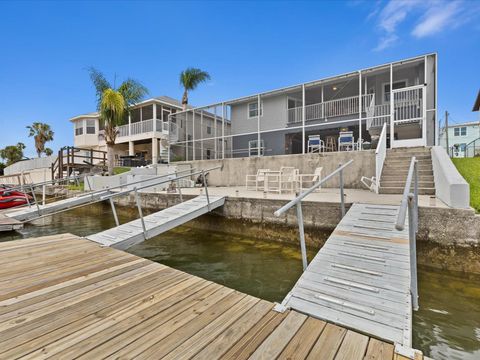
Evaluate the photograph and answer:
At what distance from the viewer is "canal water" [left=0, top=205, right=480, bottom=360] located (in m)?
2.68

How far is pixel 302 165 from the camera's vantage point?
10.4 metres

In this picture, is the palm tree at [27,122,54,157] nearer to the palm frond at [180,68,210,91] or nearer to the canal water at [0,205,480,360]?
the palm frond at [180,68,210,91]

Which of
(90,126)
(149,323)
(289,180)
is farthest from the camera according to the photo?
(90,126)

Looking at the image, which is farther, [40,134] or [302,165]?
→ [40,134]

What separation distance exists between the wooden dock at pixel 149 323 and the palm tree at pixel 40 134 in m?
43.0

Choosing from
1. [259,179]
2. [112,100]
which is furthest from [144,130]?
[259,179]

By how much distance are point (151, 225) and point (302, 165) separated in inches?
277

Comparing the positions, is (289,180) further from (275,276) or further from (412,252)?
(412,252)

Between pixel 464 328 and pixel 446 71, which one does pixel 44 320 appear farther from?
pixel 446 71

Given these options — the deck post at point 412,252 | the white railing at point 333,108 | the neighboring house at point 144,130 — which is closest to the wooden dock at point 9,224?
the neighboring house at point 144,130

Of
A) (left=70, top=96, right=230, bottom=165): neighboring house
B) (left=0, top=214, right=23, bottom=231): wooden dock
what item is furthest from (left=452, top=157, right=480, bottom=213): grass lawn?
(left=70, top=96, right=230, bottom=165): neighboring house

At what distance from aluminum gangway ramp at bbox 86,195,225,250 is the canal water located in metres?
0.81

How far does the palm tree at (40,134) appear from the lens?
35938 mm

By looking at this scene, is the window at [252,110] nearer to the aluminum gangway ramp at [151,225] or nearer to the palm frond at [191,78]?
the palm frond at [191,78]
